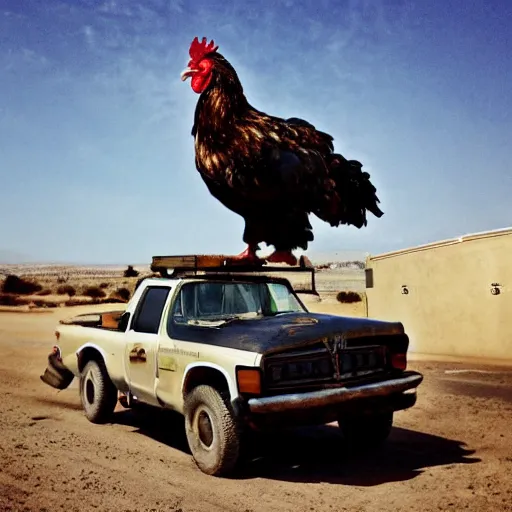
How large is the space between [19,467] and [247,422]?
218 centimetres

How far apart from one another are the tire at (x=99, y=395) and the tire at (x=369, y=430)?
292 centimetres

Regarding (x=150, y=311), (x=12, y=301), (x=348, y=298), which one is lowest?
(x=150, y=311)

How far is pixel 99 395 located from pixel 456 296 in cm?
1128

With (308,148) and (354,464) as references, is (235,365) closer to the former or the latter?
(354,464)

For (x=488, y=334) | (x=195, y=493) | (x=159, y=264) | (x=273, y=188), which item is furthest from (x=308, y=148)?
(x=488, y=334)

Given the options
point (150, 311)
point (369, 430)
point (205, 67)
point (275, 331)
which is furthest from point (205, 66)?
point (369, 430)

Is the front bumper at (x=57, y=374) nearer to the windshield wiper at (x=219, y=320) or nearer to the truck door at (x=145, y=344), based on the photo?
the truck door at (x=145, y=344)

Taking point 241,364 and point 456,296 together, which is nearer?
point 241,364

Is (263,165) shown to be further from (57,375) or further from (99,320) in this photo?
(57,375)

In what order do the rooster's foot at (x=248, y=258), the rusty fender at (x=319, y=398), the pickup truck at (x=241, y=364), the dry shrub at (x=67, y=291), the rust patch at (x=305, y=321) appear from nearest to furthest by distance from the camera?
the rusty fender at (x=319, y=398) → the pickup truck at (x=241, y=364) → the rust patch at (x=305, y=321) → the rooster's foot at (x=248, y=258) → the dry shrub at (x=67, y=291)

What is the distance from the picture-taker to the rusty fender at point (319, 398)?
516 centimetres

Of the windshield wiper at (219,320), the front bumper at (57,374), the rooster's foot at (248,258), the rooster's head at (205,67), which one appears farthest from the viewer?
the front bumper at (57,374)

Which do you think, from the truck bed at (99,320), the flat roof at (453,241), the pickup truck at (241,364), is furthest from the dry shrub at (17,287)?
the pickup truck at (241,364)

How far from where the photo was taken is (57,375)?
870cm
